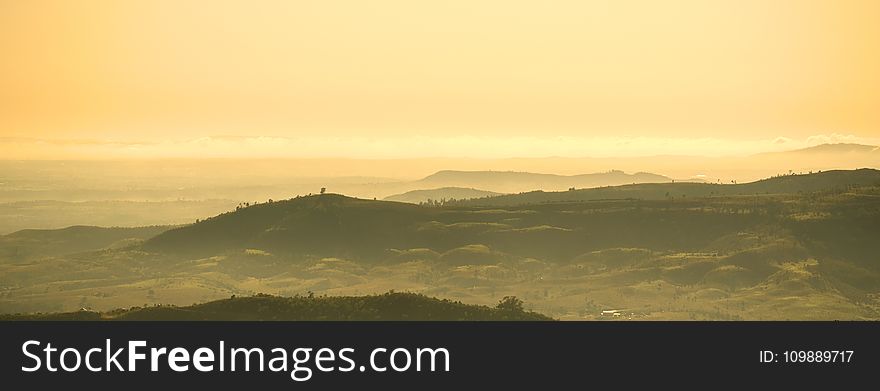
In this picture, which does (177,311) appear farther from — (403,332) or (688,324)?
(688,324)

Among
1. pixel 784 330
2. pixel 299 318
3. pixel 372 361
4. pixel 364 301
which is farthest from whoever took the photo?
pixel 364 301

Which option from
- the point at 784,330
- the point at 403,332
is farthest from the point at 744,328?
the point at 403,332

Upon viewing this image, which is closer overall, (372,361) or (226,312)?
(372,361)

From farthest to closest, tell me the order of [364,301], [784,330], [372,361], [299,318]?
[364,301], [299,318], [784,330], [372,361]

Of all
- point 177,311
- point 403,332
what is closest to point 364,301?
point 177,311

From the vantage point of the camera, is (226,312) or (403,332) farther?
(226,312)

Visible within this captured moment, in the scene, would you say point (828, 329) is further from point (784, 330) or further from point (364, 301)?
point (364, 301)

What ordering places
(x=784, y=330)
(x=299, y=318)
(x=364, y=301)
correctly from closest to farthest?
(x=784, y=330) → (x=299, y=318) → (x=364, y=301)
